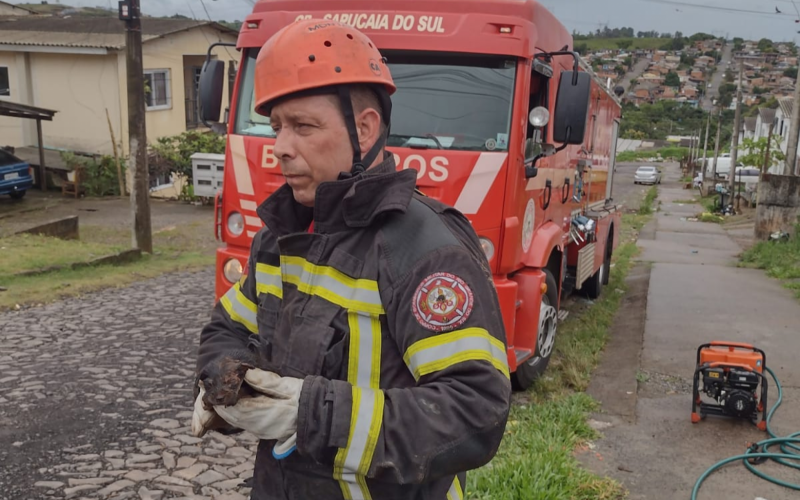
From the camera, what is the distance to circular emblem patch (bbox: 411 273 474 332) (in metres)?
1.53

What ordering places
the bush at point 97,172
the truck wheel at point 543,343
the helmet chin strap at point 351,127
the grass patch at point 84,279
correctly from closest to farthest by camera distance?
the helmet chin strap at point 351,127 < the truck wheel at point 543,343 < the grass patch at point 84,279 < the bush at point 97,172

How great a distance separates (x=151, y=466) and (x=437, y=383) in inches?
128

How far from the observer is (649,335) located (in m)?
7.48

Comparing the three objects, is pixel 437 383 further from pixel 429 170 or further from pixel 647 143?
pixel 647 143

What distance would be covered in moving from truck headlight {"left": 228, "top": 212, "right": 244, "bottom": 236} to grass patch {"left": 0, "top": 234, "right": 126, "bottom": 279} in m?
5.87

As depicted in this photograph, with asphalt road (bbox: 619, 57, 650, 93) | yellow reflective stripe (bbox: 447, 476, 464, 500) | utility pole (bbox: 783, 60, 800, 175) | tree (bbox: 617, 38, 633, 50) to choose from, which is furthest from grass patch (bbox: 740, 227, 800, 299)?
tree (bbox: 617, 38, 633, 50)

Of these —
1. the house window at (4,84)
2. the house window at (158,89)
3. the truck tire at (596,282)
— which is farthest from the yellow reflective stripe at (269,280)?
the house window at (4,84)

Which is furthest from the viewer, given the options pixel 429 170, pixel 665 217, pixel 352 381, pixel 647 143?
pixel 647 143

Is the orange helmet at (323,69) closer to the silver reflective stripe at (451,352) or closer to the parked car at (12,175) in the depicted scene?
the silver reflective stripe at (451,352)

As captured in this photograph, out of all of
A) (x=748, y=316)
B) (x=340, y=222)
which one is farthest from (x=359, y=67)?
(x=748, y=316)

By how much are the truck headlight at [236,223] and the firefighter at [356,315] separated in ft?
11.4

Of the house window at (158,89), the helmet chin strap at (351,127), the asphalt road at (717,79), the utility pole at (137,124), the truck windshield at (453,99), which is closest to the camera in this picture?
the helmet chin strap at (351,127)

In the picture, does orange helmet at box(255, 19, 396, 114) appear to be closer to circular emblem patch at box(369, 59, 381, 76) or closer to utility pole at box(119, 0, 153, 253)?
circular emblem patch at box(369, 59, 381, 76)

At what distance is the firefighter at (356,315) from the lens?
58.9 inches
